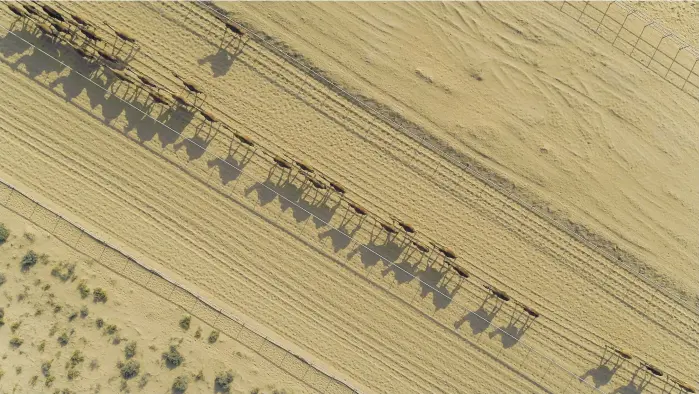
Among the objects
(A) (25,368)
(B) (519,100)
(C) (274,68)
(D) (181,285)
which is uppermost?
(B) (519,100)

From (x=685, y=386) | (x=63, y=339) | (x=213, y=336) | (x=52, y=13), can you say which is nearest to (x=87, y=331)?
(x=63, y=339)

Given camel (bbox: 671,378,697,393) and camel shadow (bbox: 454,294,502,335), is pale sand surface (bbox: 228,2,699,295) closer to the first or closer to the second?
camel (bbox: 671,378,697,393)

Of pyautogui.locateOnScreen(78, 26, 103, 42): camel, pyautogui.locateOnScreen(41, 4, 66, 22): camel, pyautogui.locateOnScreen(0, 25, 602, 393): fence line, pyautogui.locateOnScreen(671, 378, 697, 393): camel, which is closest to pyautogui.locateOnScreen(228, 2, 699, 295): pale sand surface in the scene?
pyautogui.locateOnScreen(671, 378, 697, 393): camel

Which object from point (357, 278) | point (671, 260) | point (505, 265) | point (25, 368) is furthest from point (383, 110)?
point (25, 368)

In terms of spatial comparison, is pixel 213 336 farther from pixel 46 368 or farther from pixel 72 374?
pixel 46 368

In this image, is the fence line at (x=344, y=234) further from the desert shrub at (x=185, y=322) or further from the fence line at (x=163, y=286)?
the desert shrub at (x=185, y=322)

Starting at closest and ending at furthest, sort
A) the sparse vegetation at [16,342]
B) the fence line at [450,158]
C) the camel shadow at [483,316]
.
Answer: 1. the sparse vegetation at [16,342]
2. the fence line at [450,158]
3. the camel shadow at [483,316]

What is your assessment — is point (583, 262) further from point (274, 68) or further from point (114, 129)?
point (114, 129)

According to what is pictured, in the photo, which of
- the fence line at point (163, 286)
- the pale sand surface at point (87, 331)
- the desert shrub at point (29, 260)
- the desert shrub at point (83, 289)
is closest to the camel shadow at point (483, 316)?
the fence line at point (163, 286)
